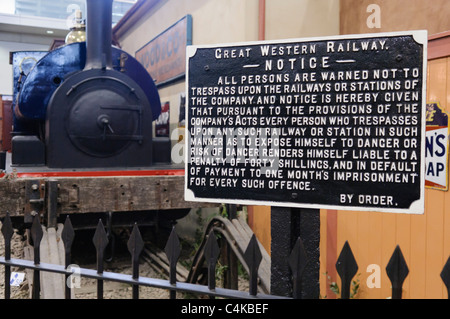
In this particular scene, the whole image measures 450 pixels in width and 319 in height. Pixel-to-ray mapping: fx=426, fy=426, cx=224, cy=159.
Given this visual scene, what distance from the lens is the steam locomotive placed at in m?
4.38

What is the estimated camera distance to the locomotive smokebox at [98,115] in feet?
14.3

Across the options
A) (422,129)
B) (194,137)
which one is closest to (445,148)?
(422,129)

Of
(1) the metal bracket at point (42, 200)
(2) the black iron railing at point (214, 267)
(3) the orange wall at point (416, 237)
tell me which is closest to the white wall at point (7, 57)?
(1) the metal bracket at point (42, 200)

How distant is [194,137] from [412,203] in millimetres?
1037

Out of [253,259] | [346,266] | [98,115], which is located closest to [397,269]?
[346,266]

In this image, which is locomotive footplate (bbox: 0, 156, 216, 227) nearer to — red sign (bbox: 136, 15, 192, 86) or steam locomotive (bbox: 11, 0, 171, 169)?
steam locomotive (bbox: 11, 0, 171, 169)

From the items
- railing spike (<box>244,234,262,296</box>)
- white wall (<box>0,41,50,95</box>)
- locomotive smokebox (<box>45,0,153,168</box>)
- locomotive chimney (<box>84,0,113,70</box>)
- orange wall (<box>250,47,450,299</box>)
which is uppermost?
white wall (<box>0,41,50,95</box>)

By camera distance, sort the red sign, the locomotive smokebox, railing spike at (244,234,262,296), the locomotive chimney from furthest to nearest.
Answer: the red sign < the locomotive chimney < the locomotive smokebox < railing spike at (244,234,262,296)

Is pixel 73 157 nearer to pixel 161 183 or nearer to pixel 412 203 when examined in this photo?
pixel 161 183

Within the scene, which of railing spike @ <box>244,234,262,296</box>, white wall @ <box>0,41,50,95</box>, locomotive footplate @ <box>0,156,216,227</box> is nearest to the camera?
railing spike @ <box>244,234,262,296</box>

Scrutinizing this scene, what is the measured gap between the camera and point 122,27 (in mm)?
10375

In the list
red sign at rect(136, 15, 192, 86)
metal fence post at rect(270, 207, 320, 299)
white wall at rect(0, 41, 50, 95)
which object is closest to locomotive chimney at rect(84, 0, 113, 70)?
red sign at rect(136, 15, 192, 86)

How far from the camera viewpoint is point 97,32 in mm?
4613

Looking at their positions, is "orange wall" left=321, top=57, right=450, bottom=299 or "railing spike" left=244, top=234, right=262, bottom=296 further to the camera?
"orange wall" left=321, top=57, right=450, bottom=299
